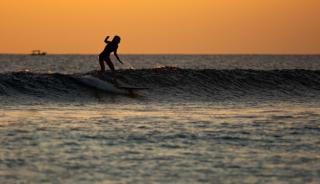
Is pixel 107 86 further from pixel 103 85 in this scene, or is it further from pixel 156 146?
pixel 156 146

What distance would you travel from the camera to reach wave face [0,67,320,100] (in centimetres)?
2358

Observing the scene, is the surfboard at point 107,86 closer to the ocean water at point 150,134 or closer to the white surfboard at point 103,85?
the white surfboard at point 103,85

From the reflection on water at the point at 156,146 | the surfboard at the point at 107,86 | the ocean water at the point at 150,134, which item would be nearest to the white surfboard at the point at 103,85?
the surfboard at the point at 107,86

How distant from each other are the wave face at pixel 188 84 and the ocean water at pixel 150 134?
0.24ft

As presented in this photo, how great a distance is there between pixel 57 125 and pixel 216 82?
47.8ft

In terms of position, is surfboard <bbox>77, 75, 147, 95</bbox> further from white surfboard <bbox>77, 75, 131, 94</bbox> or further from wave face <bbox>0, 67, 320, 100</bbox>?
wave face <bbox>0, 67, 320, 100</bbox>

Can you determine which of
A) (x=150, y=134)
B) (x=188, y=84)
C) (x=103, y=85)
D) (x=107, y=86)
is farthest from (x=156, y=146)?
(x=188, y=84)

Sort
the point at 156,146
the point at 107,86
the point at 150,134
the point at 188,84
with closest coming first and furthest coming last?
the point at 156,146
the point at 150,134
the point at 107,86
the point at 188,84

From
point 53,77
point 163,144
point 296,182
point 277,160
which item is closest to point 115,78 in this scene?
point 53,77

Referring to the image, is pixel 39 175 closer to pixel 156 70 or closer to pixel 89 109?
pixel 89 109

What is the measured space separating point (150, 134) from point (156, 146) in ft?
4.73

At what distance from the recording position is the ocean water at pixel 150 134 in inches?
416

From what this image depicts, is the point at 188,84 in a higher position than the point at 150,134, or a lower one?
higher

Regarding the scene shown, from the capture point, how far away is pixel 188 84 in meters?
27.6
